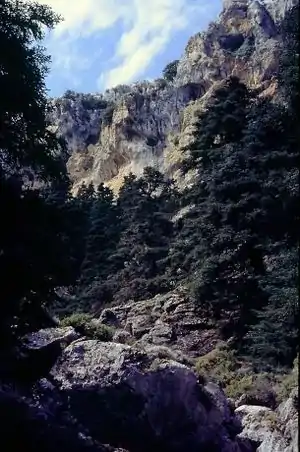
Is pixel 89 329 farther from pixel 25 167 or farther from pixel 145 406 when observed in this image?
pixel 25 167

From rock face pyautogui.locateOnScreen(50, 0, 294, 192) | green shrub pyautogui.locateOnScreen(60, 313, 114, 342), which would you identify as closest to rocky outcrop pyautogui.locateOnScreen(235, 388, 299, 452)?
green shrub pyautogui.locateOnScreen(60, 313, 114, 342)

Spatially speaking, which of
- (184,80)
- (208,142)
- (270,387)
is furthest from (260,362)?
(184,80)

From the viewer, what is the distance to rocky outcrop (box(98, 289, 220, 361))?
73.4ft

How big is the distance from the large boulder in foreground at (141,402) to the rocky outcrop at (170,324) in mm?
5405

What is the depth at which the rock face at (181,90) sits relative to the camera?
215 feet

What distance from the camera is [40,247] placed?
10328 millimetres

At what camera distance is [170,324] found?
2331 centimetres

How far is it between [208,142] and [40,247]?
17749mm

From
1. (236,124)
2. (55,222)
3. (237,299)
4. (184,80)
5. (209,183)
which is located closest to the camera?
(55,222)

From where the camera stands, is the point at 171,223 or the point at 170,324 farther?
the point at 171,223

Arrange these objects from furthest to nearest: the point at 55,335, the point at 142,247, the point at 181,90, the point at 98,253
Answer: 1. the point at 181,90
2. the point at 98,253
3. the point at 142,247
4. the point at 55,335

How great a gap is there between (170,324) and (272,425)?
872 centimetres

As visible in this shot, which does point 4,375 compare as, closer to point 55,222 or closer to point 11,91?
point 55,222

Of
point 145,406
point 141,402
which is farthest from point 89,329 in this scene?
point 145,406
